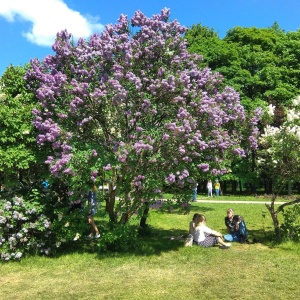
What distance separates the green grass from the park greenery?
26.3 inches

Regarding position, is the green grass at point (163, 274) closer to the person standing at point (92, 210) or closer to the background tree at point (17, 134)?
the person standing at point (92, 210)

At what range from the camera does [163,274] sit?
8.66 m

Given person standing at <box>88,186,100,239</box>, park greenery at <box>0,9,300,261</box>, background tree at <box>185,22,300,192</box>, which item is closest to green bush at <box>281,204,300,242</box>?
park greenery at <box>0,9,300,261</box>

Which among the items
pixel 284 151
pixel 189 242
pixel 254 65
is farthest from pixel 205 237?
pixel 254 65

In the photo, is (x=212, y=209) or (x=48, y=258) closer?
(x=48, y=258)

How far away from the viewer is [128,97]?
993cm

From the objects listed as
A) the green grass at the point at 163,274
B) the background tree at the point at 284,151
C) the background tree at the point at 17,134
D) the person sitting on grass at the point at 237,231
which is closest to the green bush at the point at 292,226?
the background tree at the point at 284,151

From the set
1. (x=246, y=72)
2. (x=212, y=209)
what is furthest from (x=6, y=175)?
(x=246, y=72)

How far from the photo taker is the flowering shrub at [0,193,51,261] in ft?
32.1

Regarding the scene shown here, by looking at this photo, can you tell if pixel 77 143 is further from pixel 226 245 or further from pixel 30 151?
pixel 226 245

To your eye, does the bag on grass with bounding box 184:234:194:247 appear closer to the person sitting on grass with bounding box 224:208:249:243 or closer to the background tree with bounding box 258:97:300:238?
the person sitting on grass with bounding box 224:208:249:243

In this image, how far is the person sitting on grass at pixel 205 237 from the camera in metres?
11.1

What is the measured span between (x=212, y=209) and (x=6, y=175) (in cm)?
1217

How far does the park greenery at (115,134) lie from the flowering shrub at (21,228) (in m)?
0.03
